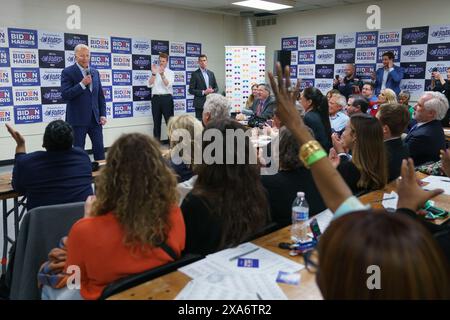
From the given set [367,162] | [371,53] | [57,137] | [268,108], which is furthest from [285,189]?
[371,53]

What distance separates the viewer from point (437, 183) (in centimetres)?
266

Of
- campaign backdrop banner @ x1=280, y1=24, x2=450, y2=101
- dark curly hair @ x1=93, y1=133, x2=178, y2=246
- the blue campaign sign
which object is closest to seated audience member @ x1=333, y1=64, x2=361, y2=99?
campaign backdrop banner @ x1=280, y1=24, x2=450, y2=101

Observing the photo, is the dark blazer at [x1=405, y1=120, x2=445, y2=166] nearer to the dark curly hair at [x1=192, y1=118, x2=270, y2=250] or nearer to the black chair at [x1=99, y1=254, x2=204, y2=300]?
the dark curly hair at [x1=192, y1=118, x2=270, y2=250]

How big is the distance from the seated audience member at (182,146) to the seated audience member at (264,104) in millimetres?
3094

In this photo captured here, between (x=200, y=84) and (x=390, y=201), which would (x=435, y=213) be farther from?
(x=200, y=84)

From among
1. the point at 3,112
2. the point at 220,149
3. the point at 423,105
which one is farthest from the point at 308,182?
the point at 3,112

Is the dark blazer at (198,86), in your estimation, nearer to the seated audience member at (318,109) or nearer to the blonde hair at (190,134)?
the seated audience member at (318,109)

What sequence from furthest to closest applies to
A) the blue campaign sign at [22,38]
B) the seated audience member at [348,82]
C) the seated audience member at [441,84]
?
the seated audience member at [348,82]
the seated audience member at [441,84]
the blue campaign sign at [22,38]

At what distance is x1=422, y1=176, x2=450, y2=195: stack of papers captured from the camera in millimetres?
2544

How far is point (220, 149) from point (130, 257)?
66cm

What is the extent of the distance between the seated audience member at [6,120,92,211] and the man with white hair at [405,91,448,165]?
9.55 ft

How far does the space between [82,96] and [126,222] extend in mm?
3927

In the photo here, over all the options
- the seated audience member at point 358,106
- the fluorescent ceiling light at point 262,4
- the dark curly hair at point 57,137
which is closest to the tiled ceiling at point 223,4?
the fluorescent ceiling light at point 262,4

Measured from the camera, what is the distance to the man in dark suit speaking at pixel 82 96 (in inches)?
190
